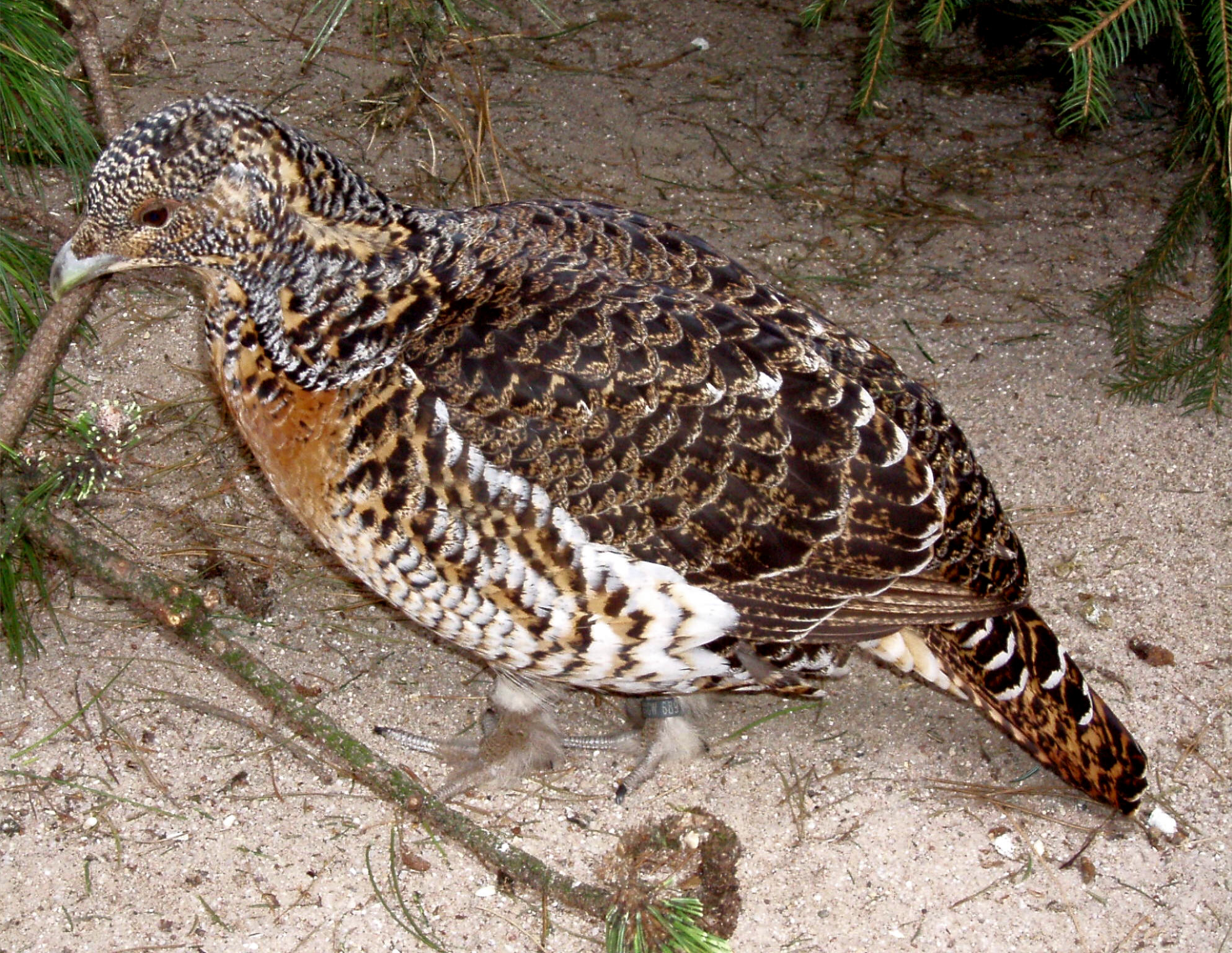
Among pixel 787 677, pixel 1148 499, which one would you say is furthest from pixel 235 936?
pixel 1148 499

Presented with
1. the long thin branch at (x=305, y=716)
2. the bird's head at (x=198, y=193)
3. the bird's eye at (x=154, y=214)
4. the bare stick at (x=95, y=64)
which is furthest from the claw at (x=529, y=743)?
the bare stick at (x=95, y=64)

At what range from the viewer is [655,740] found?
3646 millimetres

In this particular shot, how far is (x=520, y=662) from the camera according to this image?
10.3 feet

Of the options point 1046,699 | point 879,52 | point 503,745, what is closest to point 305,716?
point 503,745

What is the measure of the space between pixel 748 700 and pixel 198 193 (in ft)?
7.42

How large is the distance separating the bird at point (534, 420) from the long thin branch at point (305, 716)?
427 mm

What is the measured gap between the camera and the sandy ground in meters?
3.28

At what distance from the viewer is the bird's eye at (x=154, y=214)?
2.84 m

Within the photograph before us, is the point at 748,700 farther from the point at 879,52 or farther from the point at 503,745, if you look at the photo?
the point at 879,52

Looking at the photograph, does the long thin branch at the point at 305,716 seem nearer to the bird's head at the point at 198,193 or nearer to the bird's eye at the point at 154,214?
the bird's head at the point at 198,193

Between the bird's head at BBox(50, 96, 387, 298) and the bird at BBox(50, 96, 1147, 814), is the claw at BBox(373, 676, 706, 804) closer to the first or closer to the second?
the bird at BBox(50, 96, 1147, 814)

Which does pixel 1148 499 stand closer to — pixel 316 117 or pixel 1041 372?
pixel 1041 372

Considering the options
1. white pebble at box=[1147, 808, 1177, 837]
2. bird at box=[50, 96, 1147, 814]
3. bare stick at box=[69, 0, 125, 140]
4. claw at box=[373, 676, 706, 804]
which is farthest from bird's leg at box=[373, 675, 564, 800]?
bare stick at box=[69, 0, 125, 140]

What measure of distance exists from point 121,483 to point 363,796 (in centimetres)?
154
